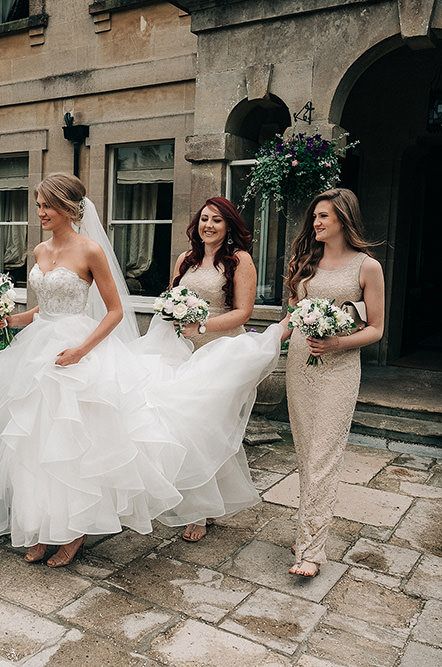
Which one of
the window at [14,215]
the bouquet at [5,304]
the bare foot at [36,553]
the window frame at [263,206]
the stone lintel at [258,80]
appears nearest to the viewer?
the bare foot at [36,553]

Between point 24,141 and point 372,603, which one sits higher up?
point 24,141

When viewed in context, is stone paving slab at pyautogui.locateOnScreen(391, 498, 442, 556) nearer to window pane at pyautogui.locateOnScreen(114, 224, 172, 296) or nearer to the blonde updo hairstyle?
the blonde updo hairstyle

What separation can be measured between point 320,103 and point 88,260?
3945mm

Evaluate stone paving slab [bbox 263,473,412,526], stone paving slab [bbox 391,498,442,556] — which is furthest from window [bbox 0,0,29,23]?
stone paving slab [bbox 391,498,442,556]

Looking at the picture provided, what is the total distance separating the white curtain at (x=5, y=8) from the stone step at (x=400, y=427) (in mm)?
8469

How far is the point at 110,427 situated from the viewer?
3.71 metres

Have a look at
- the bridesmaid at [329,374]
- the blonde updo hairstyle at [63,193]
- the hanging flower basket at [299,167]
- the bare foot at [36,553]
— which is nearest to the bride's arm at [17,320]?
the blonde updo hairstyle at [63,193]

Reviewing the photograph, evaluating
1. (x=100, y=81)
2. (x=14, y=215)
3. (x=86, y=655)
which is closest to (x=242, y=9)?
(x=100, y=81)

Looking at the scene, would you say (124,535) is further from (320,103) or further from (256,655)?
(320,103)

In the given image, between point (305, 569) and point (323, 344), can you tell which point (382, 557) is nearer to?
point (305, 569)

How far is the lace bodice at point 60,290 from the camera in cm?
405

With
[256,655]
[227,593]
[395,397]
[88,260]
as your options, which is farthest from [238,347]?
[395,397]

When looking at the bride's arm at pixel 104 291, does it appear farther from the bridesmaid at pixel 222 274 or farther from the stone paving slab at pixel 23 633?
the stone paving slab at pixel 23 633

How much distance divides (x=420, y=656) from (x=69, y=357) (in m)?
2.37
